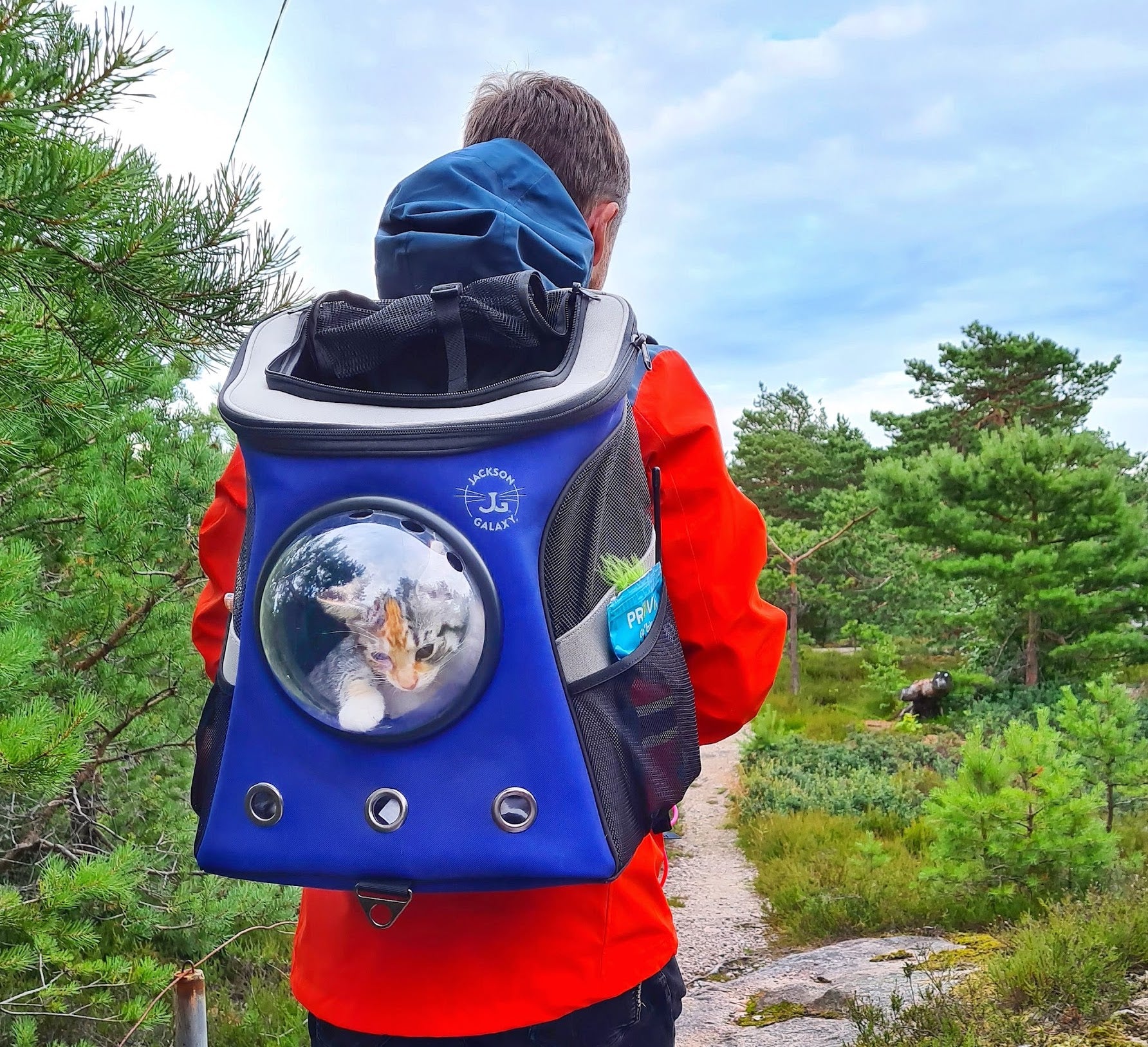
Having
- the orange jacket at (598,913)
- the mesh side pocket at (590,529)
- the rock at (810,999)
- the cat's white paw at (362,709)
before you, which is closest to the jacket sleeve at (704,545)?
the orange jacket at (598,913)

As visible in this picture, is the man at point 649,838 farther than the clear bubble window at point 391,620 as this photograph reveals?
Yes

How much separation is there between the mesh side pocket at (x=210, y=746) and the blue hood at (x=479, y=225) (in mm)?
607

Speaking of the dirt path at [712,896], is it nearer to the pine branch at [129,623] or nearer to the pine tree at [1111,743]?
the pine tree at [1111,743]

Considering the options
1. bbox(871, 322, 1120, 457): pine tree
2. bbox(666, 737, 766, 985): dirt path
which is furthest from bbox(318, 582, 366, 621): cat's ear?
bbox(871, 322, 1120, 457): pine tree

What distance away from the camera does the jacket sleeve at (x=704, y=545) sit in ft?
4.03

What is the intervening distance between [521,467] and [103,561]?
7.48 feet

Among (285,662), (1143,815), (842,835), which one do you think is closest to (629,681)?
(285,662)

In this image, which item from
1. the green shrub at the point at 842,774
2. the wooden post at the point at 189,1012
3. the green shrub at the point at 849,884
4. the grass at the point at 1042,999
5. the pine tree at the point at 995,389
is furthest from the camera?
the pine tree at the point at 995,389

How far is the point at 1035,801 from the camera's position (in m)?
4.02

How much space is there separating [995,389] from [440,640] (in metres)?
21.4

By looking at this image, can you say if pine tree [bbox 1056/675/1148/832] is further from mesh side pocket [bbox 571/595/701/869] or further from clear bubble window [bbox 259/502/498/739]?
clear bubble window [bbox 259/502/498/739]

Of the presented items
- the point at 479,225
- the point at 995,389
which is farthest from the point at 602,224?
the point at 995,389

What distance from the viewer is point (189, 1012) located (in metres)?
2.40

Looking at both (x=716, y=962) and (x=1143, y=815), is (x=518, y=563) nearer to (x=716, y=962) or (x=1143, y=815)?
(x=716, y=962)
